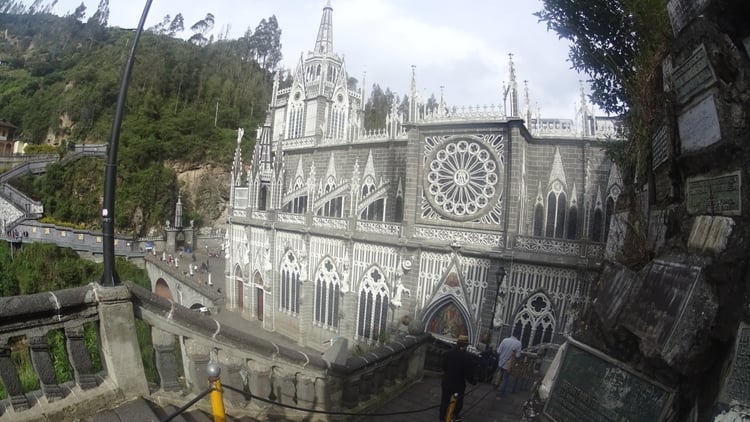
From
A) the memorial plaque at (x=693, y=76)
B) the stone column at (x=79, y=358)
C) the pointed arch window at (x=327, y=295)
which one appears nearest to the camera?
the memorial plaque at (x=693, y=76)

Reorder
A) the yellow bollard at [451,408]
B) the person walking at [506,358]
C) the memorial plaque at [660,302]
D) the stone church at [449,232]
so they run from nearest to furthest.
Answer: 1. the memorial plaque at [660,302]
2. the yellow bollard at [451,408]
3. the person walking at [506,358]
4. the stone church at [449,232]

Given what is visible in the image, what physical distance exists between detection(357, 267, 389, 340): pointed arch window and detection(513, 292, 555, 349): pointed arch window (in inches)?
211

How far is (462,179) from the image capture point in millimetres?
17953

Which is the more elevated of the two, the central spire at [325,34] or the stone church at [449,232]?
the central spire at [325,34]

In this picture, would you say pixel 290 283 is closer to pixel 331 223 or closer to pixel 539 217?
pixel 331 223

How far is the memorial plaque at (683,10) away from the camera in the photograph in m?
3.57

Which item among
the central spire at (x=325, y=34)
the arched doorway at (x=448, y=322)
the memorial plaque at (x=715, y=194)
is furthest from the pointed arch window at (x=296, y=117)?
the memorial plaque at (x=715, y=194)

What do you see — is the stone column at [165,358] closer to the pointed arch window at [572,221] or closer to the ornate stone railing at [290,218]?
the pointed arch window at [572,221]

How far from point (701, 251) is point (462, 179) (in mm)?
14900

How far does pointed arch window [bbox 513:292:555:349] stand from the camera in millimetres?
15577

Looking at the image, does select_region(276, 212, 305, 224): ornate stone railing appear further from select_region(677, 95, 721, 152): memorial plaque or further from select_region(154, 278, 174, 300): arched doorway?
select_region(677, 95, 721, 152): memorial plaque

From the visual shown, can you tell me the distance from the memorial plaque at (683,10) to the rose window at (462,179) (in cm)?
1343

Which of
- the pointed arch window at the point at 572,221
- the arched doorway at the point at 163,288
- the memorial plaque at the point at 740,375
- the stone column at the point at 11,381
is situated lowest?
the arched doorway at the point at 163,288

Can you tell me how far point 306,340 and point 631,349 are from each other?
64.8 feet
